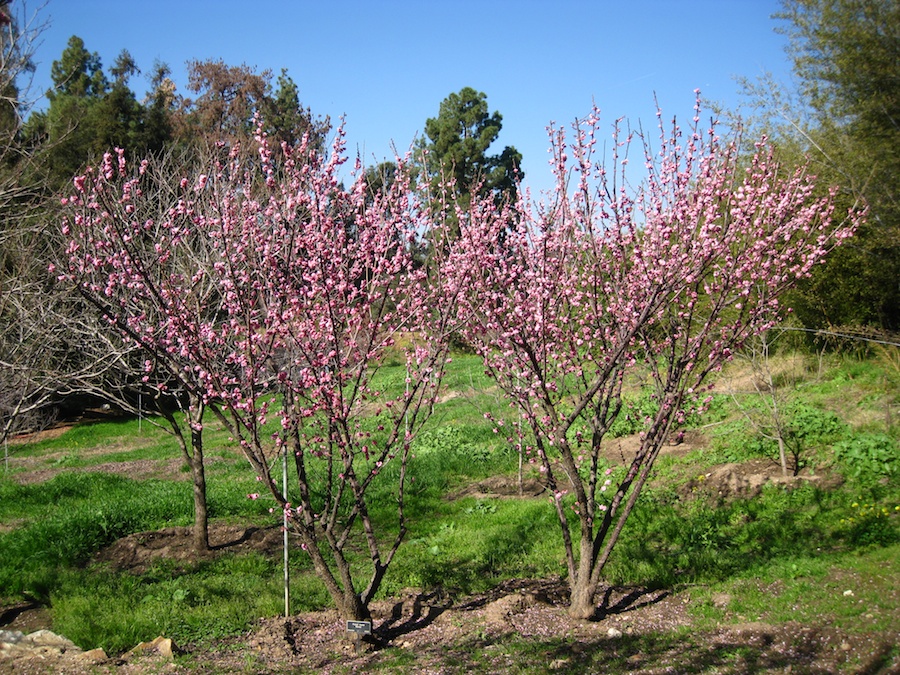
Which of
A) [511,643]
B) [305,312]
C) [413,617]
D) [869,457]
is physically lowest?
[413,617]

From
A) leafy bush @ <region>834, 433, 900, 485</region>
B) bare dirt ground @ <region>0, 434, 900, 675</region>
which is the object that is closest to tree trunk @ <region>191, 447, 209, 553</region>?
bare dirt ground @ <region>0, 434, 900, 675</region>

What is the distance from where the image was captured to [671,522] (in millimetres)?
7086

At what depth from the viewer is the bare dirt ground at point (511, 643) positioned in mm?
4203

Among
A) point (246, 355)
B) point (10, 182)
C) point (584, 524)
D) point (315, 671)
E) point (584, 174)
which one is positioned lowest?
point (315, 671)

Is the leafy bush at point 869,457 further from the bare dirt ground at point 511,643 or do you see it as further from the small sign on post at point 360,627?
the small sign on post at point 360,627

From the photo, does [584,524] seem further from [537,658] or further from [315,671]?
[315,671]

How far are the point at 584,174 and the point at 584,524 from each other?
8.33 feet

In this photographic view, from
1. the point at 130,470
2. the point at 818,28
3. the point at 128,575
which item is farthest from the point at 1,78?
the point at 818,28

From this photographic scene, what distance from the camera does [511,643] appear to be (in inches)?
184

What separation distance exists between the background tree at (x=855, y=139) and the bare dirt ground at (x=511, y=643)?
15.7 ft

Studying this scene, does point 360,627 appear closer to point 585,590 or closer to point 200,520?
point 585,590

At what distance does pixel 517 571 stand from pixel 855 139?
717 cm

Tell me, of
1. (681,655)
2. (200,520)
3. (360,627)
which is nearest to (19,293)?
(200,520)

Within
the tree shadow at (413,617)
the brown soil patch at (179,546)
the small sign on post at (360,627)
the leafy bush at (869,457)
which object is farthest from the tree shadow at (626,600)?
the brown soil patch at (179,546)
